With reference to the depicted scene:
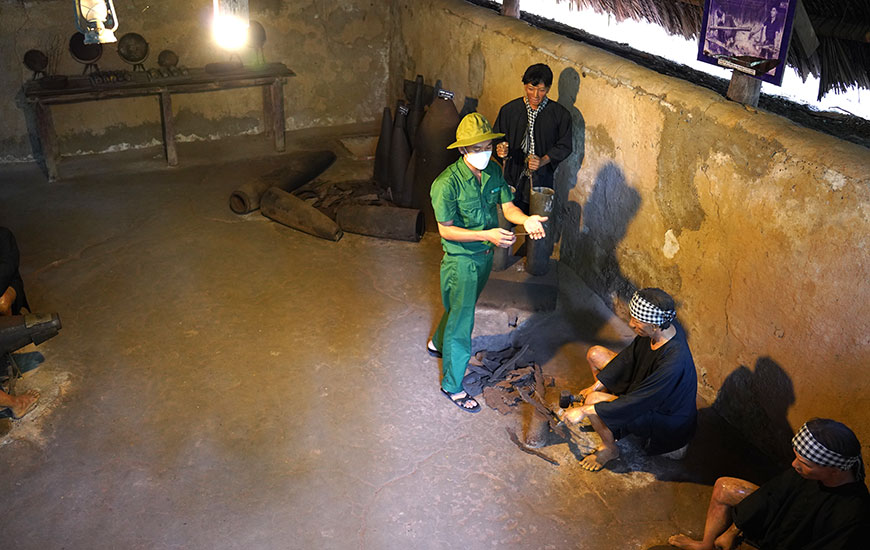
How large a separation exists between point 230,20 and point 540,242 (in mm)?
2635

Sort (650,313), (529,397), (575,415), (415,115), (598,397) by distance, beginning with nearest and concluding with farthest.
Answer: (650,313) < (575,415) < (598,397) < (529,397) < (415,115)

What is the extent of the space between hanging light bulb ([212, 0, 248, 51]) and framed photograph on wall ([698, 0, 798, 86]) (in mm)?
2799

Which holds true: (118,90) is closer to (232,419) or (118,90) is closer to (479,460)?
(232,419)

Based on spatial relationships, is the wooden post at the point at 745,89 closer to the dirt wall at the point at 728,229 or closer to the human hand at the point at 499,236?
the dirt wall at the point at 728,229

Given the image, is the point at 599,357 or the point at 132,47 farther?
the point at 132,47

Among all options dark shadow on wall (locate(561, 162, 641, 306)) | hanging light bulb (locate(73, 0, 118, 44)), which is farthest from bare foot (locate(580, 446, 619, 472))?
hanging light bulb (locate(73, 0, 118, 44))

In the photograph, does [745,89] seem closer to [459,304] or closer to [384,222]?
[459,304]

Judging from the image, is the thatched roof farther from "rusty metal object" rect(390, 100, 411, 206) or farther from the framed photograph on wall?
"rusty metal object" rect(390, 100, 411, 206)

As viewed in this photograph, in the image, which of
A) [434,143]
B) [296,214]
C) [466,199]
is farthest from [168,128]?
[466,199]

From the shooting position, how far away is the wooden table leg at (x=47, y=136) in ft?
24.9

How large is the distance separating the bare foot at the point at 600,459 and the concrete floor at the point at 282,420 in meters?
0.06

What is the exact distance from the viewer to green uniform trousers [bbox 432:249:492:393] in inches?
180

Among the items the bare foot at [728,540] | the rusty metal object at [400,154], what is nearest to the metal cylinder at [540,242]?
the rusty metal object at [400,154]

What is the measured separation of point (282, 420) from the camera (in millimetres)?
4629
